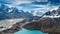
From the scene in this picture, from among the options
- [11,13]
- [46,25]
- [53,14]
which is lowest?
[46,25]

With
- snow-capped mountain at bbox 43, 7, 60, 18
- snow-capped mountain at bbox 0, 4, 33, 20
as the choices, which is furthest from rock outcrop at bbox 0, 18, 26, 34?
snow-capped mountain at bbox 43, 7, 60, 18

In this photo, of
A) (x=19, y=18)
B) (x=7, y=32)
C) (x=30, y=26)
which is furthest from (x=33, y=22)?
(x=7, y=32)

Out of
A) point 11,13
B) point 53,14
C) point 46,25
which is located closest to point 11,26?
point 11,13

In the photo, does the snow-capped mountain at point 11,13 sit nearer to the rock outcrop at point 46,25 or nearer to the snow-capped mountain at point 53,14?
the rock outcrop at point 46,25

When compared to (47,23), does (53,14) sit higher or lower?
higher

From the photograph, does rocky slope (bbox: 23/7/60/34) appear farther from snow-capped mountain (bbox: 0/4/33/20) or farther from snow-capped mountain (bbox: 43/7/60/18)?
snow-capped mountain (bbox: 0/4/33/20)

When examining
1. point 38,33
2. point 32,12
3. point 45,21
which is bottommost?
point 38,33

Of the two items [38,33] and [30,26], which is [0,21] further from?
[38,33]

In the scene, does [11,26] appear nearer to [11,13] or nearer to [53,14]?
[11,13]

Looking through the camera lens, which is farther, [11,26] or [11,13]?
[11,13]

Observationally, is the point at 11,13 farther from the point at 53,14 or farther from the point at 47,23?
the point at 53,14
